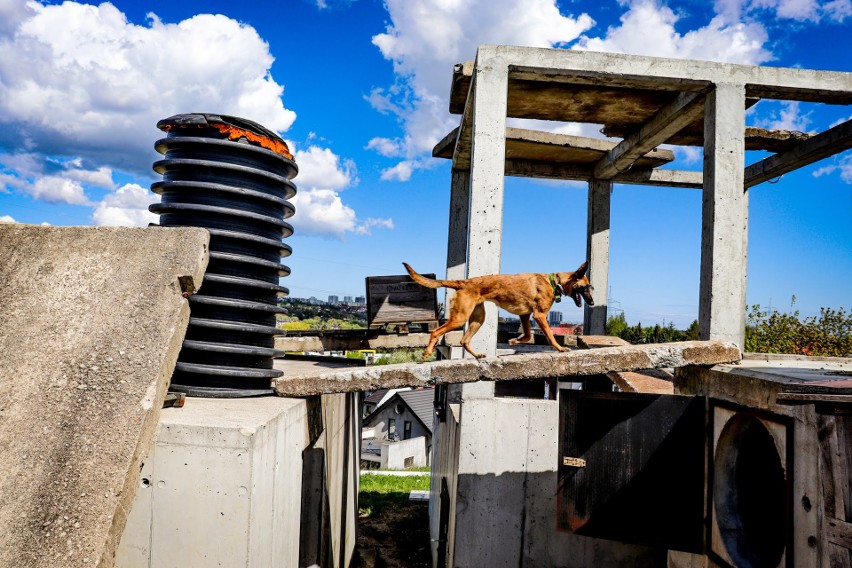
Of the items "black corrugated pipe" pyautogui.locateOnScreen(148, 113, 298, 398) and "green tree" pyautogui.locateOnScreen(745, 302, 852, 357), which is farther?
"green tree" pyautogui.locateOnScreen(745, 302, 852, 357)

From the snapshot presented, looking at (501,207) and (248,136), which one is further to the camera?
(501,207)

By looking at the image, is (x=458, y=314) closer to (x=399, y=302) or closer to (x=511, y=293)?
(x=511, y=293)

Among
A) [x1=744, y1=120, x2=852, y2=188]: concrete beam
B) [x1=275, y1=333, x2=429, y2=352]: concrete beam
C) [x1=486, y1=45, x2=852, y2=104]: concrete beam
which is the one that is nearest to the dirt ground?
[x1=275, y1=333, x2=429, y2=352]: concrete beam

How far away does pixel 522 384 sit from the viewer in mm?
12258

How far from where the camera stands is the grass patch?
15.2m

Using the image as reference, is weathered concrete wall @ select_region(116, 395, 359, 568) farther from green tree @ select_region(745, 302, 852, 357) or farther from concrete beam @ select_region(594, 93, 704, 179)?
green tree @ select_region(745, 302, 852, 357)

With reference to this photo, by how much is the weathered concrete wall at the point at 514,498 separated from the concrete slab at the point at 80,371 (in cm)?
385

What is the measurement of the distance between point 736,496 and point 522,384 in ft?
23.3

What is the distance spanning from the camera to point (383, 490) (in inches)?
700

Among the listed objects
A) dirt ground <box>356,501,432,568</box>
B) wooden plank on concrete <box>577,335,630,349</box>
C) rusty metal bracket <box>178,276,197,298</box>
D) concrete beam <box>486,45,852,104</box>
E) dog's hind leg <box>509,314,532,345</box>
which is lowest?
dirt ground <box>356,501,432,568</box>

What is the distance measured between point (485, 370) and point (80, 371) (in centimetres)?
313

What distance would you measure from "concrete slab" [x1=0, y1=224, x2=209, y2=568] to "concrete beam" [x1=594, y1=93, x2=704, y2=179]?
7.37 meters

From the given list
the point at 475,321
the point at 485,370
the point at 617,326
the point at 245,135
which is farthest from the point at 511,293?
the point at 617,326

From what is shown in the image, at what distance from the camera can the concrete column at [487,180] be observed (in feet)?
21.7
